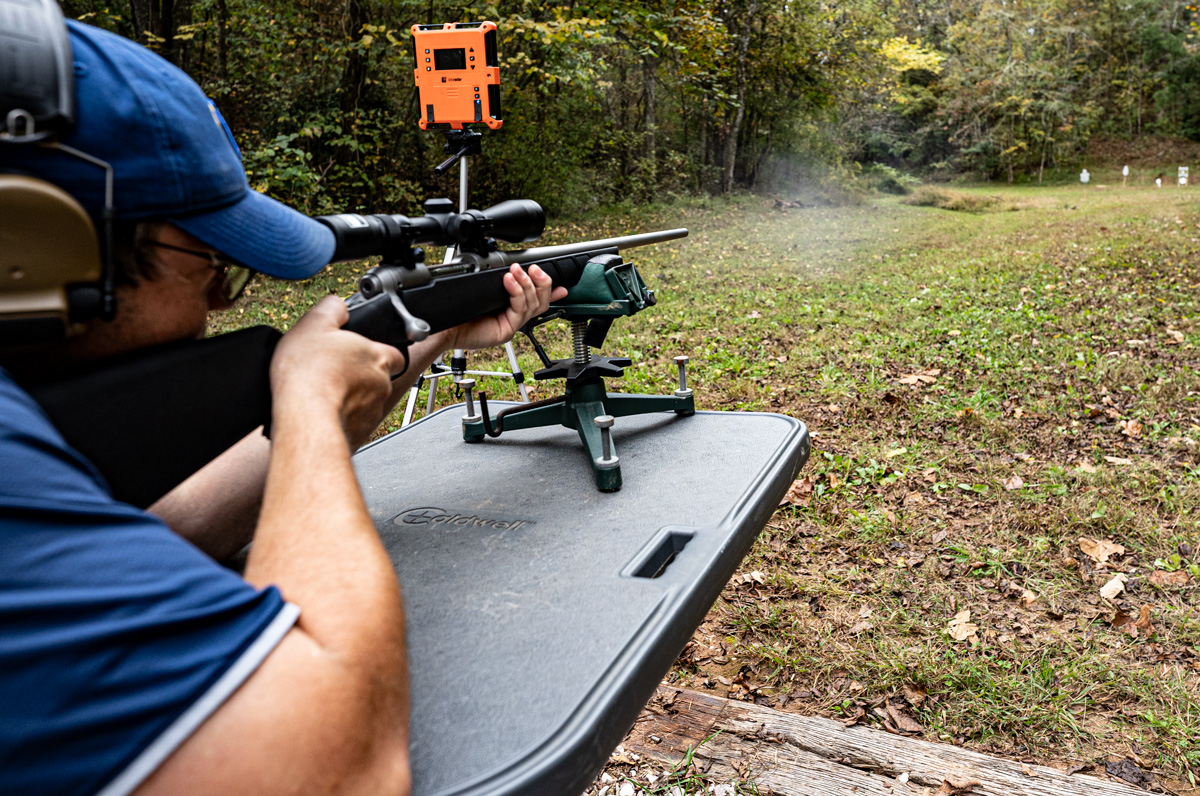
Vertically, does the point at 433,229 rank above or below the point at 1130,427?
above

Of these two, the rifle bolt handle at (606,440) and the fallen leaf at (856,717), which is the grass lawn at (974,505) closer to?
the fallen leaf at (856,717)

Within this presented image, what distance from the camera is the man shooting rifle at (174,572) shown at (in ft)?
2.05

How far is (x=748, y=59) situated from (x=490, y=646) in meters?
18.4

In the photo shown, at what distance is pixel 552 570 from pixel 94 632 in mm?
882

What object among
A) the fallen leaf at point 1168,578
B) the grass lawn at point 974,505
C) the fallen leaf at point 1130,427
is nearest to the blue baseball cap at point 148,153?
the grass lawn at point 974,505

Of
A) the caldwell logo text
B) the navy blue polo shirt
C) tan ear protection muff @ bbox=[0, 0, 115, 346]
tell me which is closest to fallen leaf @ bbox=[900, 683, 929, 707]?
the caldwell logo text

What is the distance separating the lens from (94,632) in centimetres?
63

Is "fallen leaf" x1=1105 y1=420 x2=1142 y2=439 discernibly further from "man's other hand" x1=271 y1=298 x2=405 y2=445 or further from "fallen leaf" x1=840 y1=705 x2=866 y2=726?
"man's other hand" x1=271 y1=298 x2=405 y2=445

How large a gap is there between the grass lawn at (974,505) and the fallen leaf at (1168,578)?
0.01 metres

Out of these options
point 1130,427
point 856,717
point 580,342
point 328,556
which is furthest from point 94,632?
point 1130,427

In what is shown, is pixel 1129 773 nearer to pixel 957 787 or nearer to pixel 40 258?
pixel 957 787

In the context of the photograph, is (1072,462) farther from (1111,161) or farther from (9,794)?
(1111,161)

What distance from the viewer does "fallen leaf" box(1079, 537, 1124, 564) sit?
3.15m


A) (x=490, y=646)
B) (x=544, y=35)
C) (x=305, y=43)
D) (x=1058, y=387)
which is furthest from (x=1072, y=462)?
(x=305, y=43)
